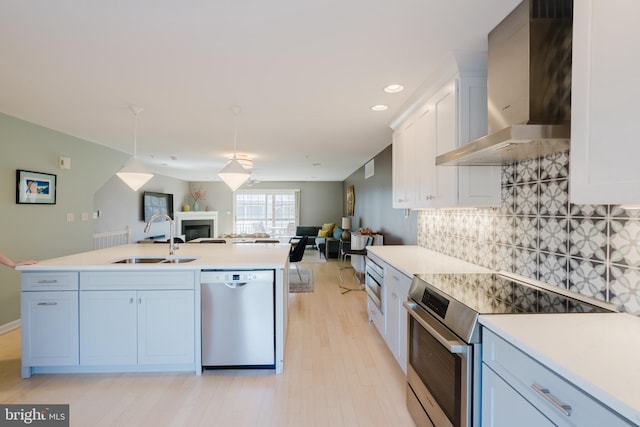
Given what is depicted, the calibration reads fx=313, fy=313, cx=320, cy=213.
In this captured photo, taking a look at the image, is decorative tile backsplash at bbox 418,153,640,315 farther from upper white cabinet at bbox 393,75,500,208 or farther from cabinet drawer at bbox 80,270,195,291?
cabinet drawer at bbox 80,270,195,291

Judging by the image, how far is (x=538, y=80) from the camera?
4.96ft

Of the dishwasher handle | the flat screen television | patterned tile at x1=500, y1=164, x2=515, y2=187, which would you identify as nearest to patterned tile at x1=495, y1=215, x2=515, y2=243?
patterned tile at x1=500, y1=164, x2=515, y2=187

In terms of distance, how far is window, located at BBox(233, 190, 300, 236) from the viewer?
10867 mm

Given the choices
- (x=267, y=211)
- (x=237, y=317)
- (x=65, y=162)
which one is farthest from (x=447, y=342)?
(x=267, y=211)

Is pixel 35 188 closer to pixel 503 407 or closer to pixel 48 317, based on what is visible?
pixel 48 317

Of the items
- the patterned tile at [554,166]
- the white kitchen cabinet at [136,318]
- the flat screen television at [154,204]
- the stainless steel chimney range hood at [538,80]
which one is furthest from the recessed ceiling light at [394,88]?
the flat screen television at [154,204]

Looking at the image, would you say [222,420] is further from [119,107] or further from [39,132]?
[39,132]

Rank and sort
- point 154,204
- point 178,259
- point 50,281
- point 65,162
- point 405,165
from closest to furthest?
point 50,281
point 178,259
point 405,165
point 65,162
point 154,204

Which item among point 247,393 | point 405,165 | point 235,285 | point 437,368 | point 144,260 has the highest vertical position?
point 405,165

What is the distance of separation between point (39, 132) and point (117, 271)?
8.76ft

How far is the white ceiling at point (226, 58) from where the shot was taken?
64.3 inches

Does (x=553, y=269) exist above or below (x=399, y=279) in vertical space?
above

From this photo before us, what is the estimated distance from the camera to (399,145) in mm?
3404

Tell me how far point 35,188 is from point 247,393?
3.58 meters
